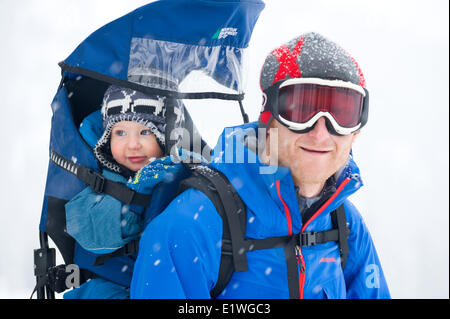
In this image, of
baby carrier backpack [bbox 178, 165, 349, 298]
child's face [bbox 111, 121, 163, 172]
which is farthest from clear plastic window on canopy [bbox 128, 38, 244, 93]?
baby carrier backpack [bbox 178, 165, 349, 298]

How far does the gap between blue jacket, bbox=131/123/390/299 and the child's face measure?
934 mm

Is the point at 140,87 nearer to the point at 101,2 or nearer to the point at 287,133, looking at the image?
the point at 287,133

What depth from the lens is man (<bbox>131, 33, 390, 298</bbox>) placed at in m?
1.85

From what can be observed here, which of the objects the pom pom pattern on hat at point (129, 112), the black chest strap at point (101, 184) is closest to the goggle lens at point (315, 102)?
the black chest strap at point (101, 184)

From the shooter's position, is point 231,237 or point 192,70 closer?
point 231,237

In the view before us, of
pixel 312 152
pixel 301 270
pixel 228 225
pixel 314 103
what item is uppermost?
pixel 314 103

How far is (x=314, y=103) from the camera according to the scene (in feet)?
6.42

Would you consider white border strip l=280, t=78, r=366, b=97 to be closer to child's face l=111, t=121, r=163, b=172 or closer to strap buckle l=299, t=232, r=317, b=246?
strap buckle l=299, t=232, r=317, b=246

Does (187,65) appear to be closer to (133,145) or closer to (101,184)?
(133,145)

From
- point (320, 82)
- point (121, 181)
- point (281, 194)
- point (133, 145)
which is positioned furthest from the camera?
point (133, 145)

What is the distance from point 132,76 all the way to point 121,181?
0.65m

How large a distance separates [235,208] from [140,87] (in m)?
1.18

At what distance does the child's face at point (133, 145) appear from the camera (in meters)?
2.99

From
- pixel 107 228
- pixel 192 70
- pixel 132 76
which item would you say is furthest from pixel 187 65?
pixel 107 228
